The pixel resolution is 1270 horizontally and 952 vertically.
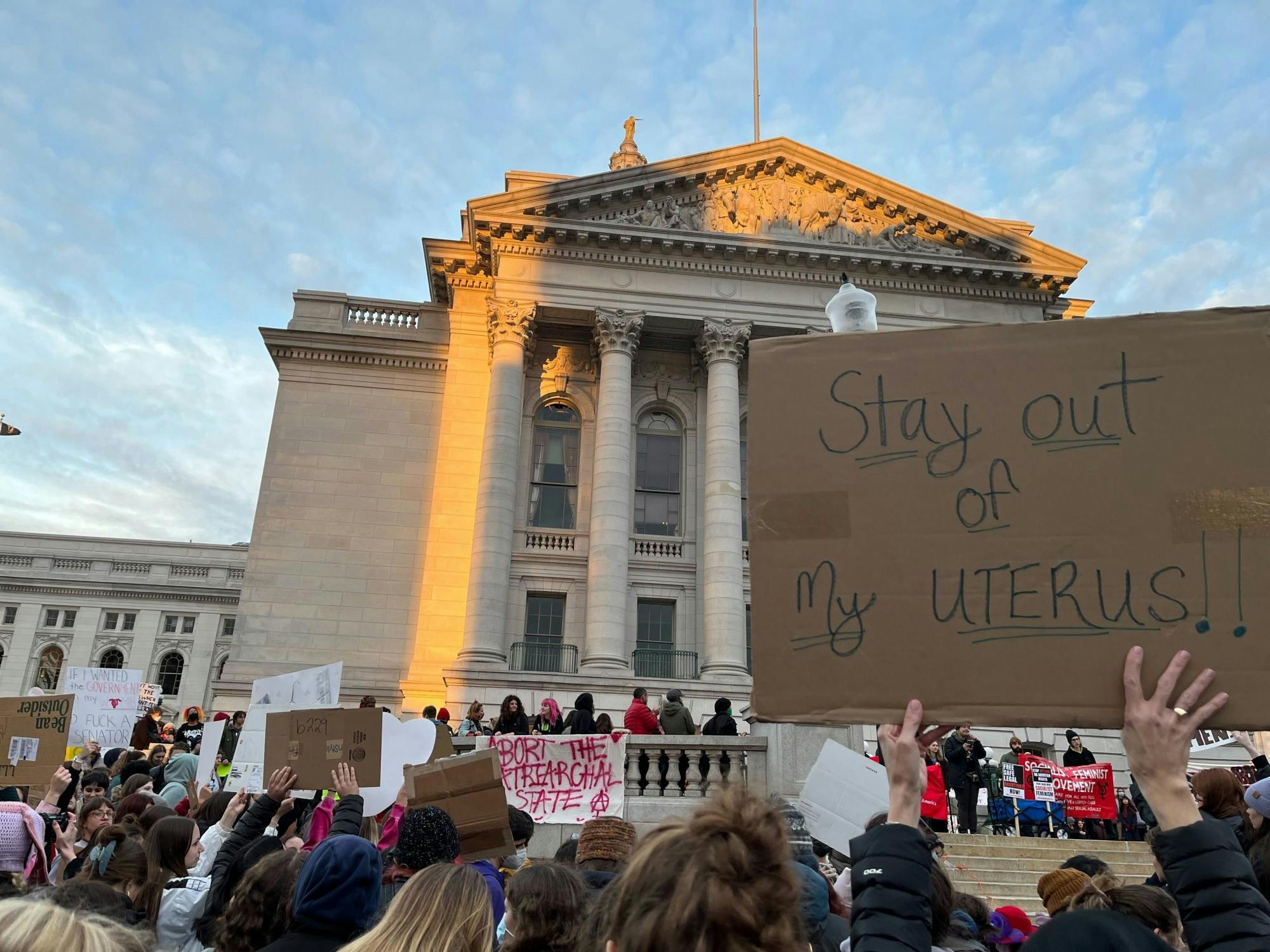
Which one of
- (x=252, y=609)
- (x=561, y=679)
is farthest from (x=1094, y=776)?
(x=252, y=609)

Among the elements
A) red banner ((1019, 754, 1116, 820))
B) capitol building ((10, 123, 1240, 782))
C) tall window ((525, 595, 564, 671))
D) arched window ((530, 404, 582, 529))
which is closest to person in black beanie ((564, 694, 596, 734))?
red banner ((1019, 754, 1116, 820))

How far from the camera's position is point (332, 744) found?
19.7 ft

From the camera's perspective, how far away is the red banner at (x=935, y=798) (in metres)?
13.9

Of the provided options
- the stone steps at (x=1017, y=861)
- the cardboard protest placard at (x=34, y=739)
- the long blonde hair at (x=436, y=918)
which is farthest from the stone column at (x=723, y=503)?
the long blonde hair at (x=436, y=918)

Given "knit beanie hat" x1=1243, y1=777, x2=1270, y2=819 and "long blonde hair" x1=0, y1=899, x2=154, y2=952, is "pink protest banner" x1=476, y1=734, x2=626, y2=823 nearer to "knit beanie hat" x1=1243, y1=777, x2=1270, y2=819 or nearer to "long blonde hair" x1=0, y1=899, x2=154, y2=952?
"knit beanie hat" x1=1243, y1=777, x2=1270, y2=819

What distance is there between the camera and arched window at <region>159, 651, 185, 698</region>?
6819cm

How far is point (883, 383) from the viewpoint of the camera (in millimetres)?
3188

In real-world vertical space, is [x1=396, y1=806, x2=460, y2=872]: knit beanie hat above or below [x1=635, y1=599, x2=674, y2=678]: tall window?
below

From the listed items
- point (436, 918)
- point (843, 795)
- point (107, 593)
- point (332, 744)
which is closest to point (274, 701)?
point (332, 744)

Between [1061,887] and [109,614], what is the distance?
2952 inches

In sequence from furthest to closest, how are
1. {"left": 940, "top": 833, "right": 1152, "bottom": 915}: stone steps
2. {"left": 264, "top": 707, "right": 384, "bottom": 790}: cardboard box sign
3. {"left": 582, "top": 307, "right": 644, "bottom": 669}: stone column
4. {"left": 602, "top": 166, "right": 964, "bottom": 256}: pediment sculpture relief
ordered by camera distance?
{"left": 602, "top": 166, "right": 964, "bottom": 256}: pediment sculpture relief, {"left": 582, "top": 307, "right": 644, "bottom": 669}: stone column, {"left": 940, "top": 833, "right": 1152, "bottom": 915}: stone steps, {"left": 264, "top": 707, "right": 384, "bottom": 790}: cardboard box sign

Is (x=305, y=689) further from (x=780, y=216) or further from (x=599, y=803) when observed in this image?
(x=780, y=216)

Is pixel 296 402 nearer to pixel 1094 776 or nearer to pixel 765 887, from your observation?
pixel 1094 776

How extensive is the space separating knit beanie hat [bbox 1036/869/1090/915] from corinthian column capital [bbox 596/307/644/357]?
81.8ft
